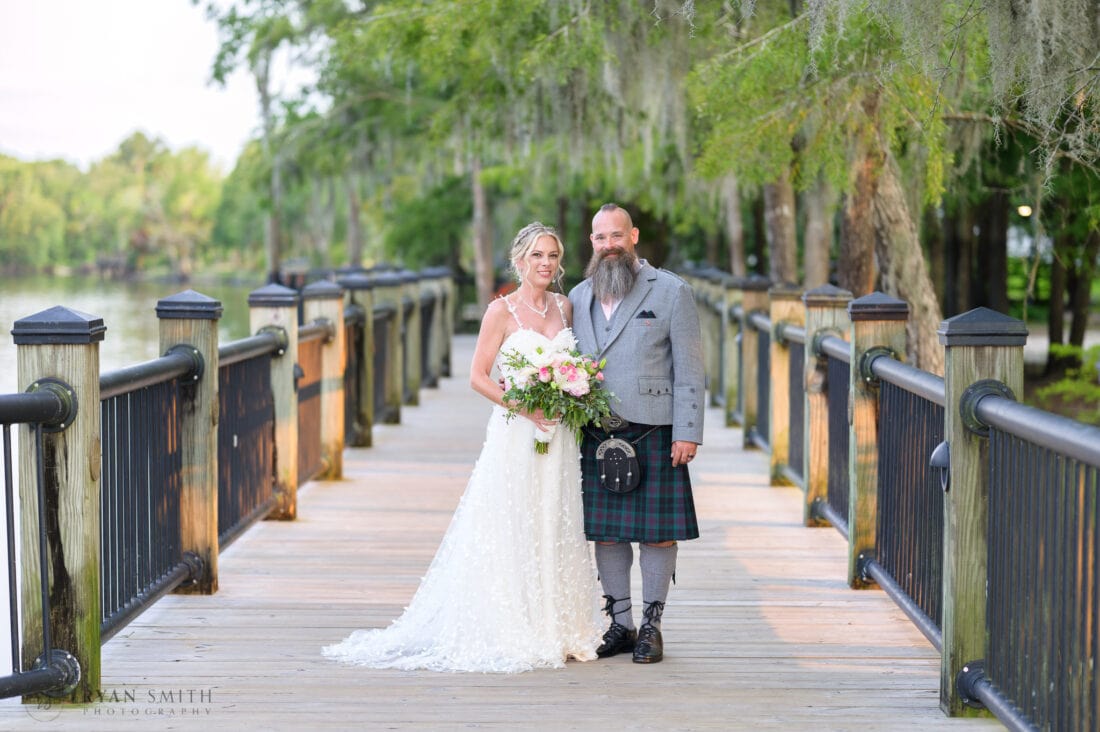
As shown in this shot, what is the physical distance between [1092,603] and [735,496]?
562 centimetres

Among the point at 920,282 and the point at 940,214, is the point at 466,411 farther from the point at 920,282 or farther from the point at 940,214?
the point at 940,214

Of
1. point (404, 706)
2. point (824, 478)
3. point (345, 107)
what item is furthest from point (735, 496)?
point (345, 107)

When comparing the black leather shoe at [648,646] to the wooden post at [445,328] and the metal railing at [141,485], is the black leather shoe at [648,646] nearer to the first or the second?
the metal railing at [141,485]

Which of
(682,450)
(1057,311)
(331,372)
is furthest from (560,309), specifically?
(1057,311)

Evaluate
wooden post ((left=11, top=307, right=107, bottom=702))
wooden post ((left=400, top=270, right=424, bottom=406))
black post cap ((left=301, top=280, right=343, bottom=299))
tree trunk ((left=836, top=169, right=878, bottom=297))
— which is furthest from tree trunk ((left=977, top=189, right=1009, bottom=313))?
wooden post ((left=11, top=307, right=107, bottom=702))

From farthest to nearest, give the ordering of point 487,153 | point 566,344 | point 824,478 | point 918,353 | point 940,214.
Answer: point 940,214 < point 487,153 < point 918,353 < point 824,478 < point 566,344

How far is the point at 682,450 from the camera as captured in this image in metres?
4.68

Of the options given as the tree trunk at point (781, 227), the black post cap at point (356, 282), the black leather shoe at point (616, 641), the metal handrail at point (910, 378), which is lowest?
the black leather shoe at point (616, 641)

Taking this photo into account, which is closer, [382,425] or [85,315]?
[85,315]

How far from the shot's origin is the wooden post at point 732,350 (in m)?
11.6

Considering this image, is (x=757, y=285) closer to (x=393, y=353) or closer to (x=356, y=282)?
(x=356, y=282)

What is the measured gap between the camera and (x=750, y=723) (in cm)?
415

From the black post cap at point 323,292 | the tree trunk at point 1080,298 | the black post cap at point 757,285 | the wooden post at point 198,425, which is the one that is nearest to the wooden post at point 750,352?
the black post cap at point 757,285

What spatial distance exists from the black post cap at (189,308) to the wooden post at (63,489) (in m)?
1.36
